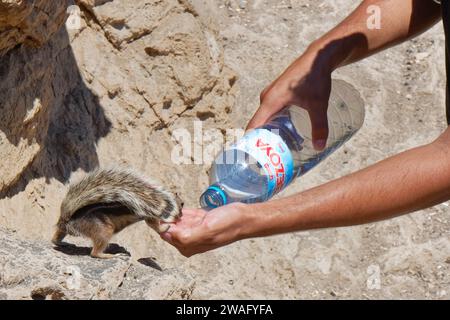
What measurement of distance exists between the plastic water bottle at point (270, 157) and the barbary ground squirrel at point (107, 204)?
251 mm

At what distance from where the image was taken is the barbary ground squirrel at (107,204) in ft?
12.8

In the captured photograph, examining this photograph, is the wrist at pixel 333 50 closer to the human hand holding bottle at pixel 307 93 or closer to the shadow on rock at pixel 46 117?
the human hand holding bottle at pixel 307 93

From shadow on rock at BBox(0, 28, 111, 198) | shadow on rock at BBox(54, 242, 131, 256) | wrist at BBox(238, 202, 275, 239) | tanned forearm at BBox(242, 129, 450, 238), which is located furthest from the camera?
shadow on rock at BBox(0, 28, 111, 198)

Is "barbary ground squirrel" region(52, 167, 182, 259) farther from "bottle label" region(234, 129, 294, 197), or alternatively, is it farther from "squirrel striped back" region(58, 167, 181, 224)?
"bottle label" region(234, 129, 294, 197)

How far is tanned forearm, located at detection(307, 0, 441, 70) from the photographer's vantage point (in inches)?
134

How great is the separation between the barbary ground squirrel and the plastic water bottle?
0.82 feet

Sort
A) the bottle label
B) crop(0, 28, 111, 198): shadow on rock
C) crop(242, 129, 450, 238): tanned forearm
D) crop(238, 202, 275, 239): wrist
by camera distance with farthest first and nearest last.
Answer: crop(0, 28, 111, 198): shadow on rock, the bottle label, crop(238, 202, 275, 239): wrist, crop(242, 129, 450, 238): tanned forearm

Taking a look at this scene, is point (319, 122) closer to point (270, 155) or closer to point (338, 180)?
point (270, 155)

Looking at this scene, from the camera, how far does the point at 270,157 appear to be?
3.30 m

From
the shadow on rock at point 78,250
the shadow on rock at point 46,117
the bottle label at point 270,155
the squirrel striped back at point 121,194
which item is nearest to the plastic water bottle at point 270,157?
the bottle label at point 270,155

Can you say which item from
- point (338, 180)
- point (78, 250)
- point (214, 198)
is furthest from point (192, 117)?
point (338, 180)

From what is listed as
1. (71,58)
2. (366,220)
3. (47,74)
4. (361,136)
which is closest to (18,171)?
(47,74)

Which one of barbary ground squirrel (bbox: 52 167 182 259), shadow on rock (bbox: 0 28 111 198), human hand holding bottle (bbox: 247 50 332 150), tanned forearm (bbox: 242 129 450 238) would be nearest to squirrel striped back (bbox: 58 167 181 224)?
barbary ground squirrel (bbox: 52 167 182 259)

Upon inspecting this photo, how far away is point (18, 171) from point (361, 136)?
2618 mm
